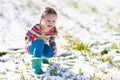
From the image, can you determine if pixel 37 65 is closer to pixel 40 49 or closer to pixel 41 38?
pixel 40 49

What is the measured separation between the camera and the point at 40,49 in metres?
5.38

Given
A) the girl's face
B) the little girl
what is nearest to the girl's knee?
the little girl

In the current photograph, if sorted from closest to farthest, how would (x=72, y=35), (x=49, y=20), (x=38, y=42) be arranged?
(x=49, y=20)
(x=38, y=42)
(x=72, y=35)

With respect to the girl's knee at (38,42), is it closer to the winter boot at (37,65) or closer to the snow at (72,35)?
the winter boot at (37,65)

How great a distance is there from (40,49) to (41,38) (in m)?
0.21

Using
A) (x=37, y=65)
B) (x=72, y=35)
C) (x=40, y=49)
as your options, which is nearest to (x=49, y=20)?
(x=40, y=49)

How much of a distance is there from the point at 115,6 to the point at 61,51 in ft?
18.2

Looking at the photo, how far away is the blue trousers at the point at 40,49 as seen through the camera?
17.6 ft

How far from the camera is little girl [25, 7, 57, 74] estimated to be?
5.31 meters

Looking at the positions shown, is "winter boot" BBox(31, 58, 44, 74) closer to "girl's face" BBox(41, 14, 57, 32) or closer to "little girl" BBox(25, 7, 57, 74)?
"little girl" BBox(25, 7, 57, 74)

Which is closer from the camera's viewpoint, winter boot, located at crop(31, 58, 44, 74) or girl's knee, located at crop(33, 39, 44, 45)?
winter boot, located at crop(31, 58, 44, 74)

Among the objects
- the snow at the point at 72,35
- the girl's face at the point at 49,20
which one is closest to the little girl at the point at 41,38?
the girl's face at the point at 49,20

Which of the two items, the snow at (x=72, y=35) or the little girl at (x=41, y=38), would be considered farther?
the snow at (x=72, y=35)

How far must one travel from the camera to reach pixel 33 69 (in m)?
5.45
